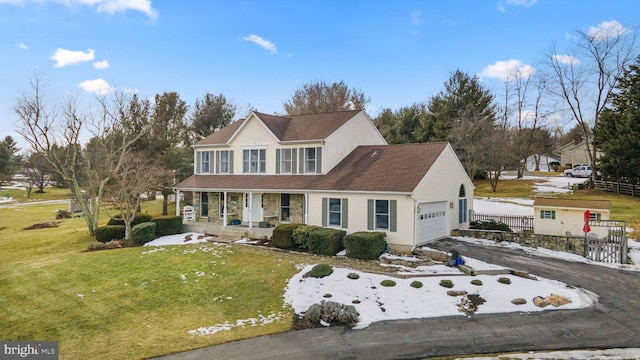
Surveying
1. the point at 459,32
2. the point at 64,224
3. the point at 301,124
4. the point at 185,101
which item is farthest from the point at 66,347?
the point at 185,101

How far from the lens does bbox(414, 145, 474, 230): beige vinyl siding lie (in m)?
17.5

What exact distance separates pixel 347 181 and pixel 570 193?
86.3ft

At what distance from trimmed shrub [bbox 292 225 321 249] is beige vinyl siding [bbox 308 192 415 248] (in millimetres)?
1331

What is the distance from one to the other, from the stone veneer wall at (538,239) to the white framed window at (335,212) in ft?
21.6

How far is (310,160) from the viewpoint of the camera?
2131cm

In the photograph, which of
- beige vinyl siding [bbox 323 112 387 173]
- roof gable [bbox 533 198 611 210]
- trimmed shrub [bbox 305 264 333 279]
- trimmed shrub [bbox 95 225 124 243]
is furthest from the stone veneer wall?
trimmed shrub [bbox 95 225 124 243]

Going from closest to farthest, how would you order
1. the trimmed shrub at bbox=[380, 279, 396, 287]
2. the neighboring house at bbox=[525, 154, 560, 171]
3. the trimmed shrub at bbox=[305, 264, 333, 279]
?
the trimmed shrub at bbox=[380, 279, 396, 287]
the trimmed shrub at bbox=[305, 264, 333, 279]
the neighboring house at bbox=[525, 154, 560, 171]

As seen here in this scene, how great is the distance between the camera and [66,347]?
9117 millimetres

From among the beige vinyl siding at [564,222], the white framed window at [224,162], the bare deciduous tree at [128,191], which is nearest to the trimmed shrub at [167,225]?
the bare deciduous tree at [128,191]

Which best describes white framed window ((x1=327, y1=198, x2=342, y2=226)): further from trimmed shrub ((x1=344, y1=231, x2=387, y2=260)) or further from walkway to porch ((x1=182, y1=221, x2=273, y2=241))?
walkway to porch ((x1=182, y1=221, x2=273, y2=241))

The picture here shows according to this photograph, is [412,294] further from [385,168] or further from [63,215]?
[63,215]

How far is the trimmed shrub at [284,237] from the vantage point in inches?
715

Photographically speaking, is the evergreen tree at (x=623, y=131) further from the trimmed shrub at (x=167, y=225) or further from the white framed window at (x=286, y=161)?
the trimmed shrub at (x=167, y=225)

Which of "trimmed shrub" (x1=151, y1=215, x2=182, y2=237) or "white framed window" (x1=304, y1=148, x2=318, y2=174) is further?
"trimmed shrub" (x1=151, y1=215, x2=182, y2=237)
